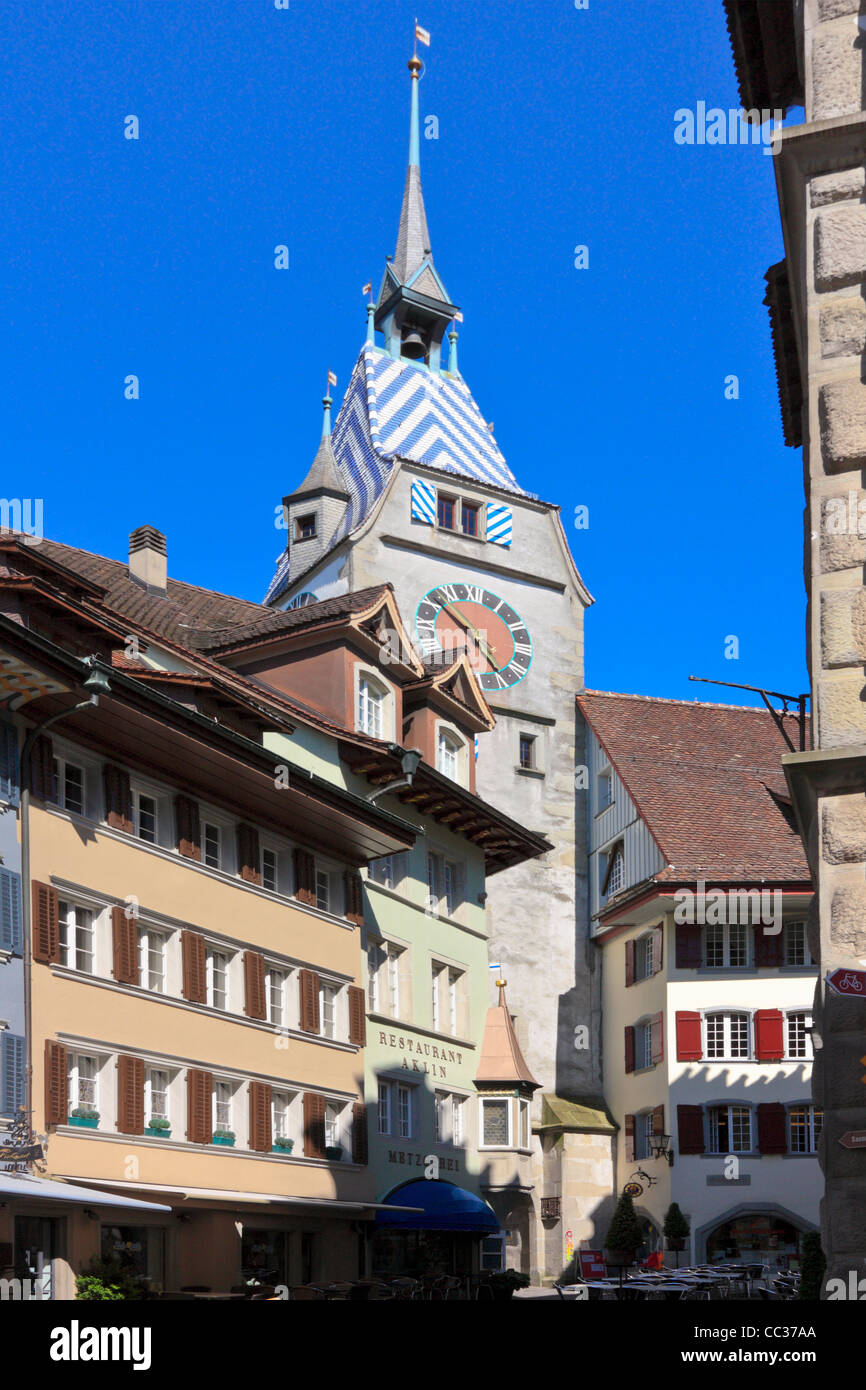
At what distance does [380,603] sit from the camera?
1315 inches

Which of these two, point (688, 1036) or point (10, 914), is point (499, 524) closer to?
point (688, 1036)

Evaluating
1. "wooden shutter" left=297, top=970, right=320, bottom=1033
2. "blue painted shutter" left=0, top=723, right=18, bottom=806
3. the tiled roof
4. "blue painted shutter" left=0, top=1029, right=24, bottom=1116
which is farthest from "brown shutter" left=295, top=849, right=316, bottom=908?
the tiled roof

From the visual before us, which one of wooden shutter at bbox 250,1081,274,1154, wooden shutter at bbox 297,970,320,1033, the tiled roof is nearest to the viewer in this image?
wooden shutter at bbox 250,1081,274,1154

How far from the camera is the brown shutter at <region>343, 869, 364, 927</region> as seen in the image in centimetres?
3091

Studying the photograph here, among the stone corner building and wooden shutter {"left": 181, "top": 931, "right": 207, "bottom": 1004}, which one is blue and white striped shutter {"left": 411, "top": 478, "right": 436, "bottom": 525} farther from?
the stone corner building

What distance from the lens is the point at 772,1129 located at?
41.5 m

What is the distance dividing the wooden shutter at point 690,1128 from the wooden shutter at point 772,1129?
1373mm

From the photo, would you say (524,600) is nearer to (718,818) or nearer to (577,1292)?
(718,818)

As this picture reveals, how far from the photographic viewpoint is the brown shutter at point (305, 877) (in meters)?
29.2

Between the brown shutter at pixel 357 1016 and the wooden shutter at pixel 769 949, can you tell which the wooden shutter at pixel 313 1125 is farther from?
the wooden shutter at pixel 769 949

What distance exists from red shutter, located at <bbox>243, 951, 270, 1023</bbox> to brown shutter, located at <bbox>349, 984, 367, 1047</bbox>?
10.9ft

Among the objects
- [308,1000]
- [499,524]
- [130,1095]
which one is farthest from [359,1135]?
[499,524]
